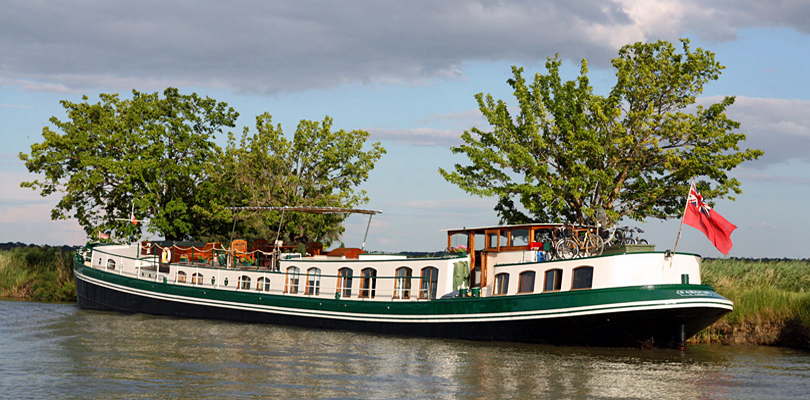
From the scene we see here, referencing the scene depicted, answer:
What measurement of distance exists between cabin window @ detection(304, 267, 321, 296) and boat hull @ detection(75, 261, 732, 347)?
0.69 m

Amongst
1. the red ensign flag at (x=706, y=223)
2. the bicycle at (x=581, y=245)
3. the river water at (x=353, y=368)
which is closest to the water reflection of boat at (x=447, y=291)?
the river water at (x=353, y=368)

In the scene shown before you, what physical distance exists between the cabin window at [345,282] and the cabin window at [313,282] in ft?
2.83

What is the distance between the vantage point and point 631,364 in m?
20.7

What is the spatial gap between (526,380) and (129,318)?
19033 mm

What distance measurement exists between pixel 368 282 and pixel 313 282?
2366 millimetres

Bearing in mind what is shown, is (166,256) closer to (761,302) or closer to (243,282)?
(243,282)

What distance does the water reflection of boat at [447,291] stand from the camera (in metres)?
22.6

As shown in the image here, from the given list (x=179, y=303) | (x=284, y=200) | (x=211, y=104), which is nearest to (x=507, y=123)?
(x=284, y=200)

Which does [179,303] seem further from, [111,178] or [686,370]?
[686,370]

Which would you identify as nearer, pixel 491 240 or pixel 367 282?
pixel 491 240

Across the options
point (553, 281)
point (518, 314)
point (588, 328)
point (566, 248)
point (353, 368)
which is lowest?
point (353, 368)

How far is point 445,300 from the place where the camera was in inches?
994

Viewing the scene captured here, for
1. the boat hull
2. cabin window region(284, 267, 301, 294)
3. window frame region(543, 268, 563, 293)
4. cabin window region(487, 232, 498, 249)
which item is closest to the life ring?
the boat hull

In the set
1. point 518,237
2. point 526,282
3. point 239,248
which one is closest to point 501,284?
point 526,282
